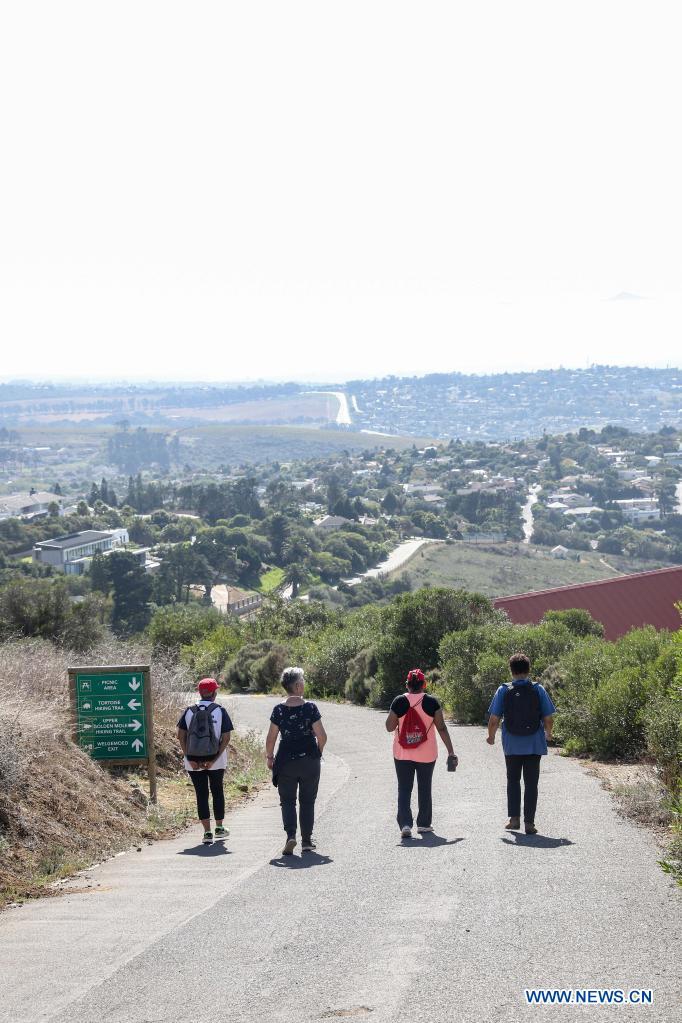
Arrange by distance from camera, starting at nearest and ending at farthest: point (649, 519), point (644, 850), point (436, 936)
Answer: point (436, 936), point (644, 850), point (649, 519)

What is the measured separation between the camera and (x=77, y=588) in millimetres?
59000

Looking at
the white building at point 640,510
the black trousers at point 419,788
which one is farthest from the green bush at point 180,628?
the white building at point 640,510

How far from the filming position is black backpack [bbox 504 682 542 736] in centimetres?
916

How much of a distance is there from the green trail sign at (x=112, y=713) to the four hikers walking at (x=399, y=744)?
1.79m

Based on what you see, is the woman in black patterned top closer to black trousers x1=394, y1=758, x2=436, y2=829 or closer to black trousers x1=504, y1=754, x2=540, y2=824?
black trousers x1=394, y1=758, x2=436, y2=829

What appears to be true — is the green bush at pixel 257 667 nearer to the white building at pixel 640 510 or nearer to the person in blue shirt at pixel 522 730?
the person in blue shirt at pixel 522 730

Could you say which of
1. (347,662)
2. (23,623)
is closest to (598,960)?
(347,662)

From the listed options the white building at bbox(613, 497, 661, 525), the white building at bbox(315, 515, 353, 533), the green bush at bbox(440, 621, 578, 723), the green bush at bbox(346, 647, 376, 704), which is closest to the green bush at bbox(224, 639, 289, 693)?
the green bush at bbox(346, 647, 376, 704)

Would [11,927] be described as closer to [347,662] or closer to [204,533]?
[347,662]

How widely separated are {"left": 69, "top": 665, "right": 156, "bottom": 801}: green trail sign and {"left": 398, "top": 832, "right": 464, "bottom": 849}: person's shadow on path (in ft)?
10.5

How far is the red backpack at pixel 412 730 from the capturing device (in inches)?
364

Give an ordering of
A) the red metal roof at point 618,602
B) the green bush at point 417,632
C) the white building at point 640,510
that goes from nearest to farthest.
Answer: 1. the green bush at point 417,632
2. the red metal roof at point 618,602
3. the white building at point 640,510

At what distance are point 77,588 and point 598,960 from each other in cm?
5530

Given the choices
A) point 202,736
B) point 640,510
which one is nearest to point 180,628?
point 202,736
